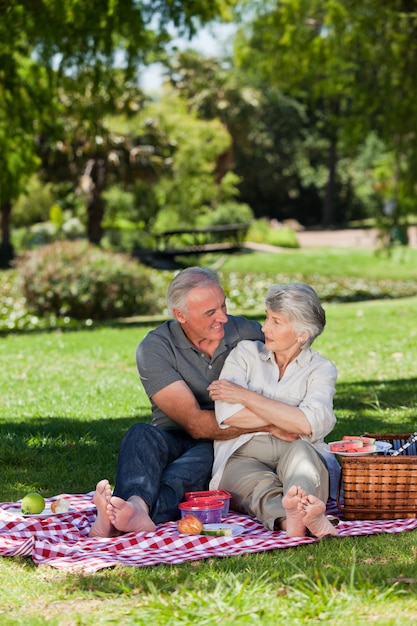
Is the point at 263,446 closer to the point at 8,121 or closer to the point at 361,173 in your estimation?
the point at 8,121

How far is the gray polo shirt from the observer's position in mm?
5469

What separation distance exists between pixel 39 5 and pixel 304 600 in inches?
409

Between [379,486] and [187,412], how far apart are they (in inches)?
40.9

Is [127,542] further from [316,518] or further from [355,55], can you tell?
[355,55]

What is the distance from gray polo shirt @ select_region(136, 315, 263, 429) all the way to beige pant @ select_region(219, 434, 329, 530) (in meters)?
0.44

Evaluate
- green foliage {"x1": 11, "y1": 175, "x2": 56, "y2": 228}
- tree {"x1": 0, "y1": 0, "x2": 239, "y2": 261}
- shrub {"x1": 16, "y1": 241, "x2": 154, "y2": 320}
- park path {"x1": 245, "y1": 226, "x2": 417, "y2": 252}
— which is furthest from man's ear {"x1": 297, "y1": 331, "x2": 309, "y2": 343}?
green foliage {"x1": 11, "y1": 175, "x2": 56, "y2": 228}

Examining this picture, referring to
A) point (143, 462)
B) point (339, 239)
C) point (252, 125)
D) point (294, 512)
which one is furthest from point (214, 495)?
point (252, 125)

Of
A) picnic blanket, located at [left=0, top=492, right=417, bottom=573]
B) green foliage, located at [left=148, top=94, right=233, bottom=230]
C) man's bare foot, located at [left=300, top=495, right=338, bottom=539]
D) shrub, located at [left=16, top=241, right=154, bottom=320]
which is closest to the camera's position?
picnic blanket, located at [left=0, top=492, right=417, bottom=573]

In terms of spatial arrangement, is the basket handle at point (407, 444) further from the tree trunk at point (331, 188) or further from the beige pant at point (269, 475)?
the tree trunk at point (331, 188)

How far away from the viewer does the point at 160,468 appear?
5.14 m

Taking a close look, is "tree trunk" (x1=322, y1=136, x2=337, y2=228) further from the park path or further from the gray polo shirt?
the gray polo shirt

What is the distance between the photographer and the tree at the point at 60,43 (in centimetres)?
1259

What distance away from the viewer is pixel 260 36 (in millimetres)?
20969

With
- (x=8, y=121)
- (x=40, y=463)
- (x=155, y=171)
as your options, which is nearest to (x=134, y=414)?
(x=40, y=463)
